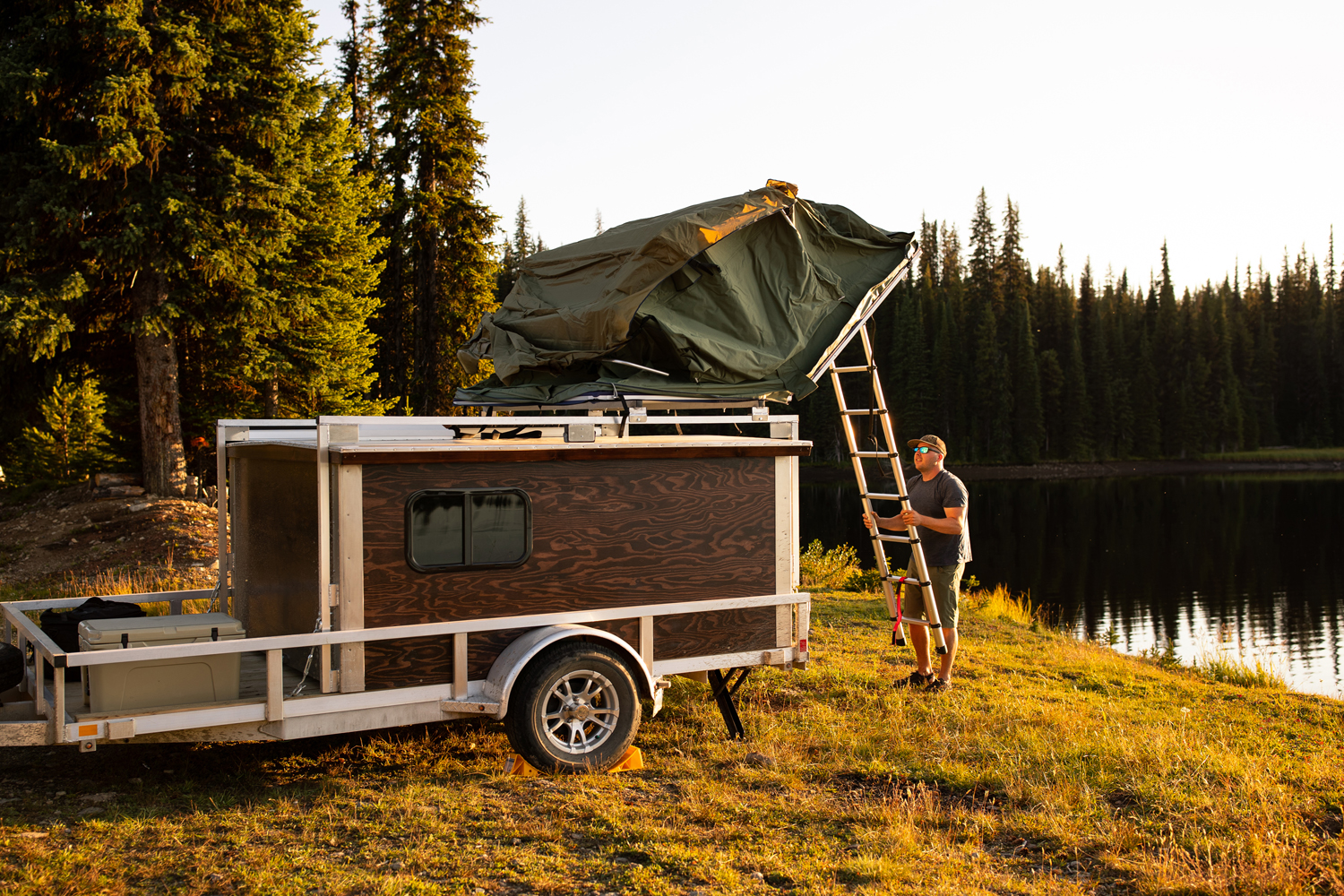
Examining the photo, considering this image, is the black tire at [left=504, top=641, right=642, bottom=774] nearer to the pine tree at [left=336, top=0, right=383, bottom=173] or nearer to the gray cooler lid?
the gray cooler lid

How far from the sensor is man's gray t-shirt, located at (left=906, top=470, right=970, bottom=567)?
28.5 feet

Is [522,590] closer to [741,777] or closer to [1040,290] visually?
[741,777]

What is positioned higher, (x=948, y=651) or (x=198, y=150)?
(x=198, y=150)

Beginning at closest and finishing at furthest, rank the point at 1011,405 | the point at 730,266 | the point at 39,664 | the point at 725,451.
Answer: the point at 39,664
the point at 725,451
the point at 730,266
the point at 1011,405

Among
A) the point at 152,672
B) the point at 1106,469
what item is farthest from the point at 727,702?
the point at 1106,469

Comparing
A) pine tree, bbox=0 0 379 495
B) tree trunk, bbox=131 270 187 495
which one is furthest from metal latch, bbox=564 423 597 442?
tree trunk, bbox=131 270 187 495

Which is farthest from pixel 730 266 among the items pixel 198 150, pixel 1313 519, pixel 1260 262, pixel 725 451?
pixel 1260 262

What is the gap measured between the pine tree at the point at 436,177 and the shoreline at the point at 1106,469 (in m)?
44.3

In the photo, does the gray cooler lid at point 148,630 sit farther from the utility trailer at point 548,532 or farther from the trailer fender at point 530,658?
the trailer fender at point 530,658

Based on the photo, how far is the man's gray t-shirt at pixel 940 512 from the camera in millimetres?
8688

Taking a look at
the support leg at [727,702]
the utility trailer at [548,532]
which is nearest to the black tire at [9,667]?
the utility trailer at [548,532]

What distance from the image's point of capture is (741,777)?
636cm

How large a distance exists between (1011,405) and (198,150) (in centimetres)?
7355

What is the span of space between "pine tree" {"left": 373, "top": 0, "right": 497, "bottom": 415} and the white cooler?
80.7 ft
